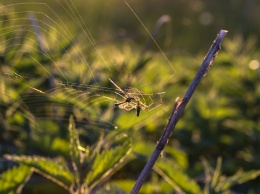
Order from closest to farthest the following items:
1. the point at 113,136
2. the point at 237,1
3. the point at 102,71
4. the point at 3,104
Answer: the point at 113,136
the point at 3,104
the point at 102,71
the point at 237,1

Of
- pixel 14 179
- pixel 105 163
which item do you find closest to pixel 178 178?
pixel 105 163

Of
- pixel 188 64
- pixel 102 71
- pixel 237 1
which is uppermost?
pixel 102 71

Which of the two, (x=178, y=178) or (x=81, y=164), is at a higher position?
(x=81, y=164)

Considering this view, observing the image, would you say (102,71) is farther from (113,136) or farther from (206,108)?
(113,136)

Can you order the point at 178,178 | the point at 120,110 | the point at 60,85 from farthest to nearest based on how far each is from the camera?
the point at 120,110 < the point at 60,85 < the point at 178,178

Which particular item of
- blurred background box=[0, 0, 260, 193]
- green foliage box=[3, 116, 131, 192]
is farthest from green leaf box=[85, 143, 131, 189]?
blurred background box=[0, 0, 260, 193]

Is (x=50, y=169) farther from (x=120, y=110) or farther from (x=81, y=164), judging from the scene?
(x=120, y=110)

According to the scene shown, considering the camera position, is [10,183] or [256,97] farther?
[256,97]

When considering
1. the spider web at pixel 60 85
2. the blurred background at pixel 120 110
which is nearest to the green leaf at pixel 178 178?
the blurred background at pixel 120 110

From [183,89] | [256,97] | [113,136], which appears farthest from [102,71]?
[113,136]
